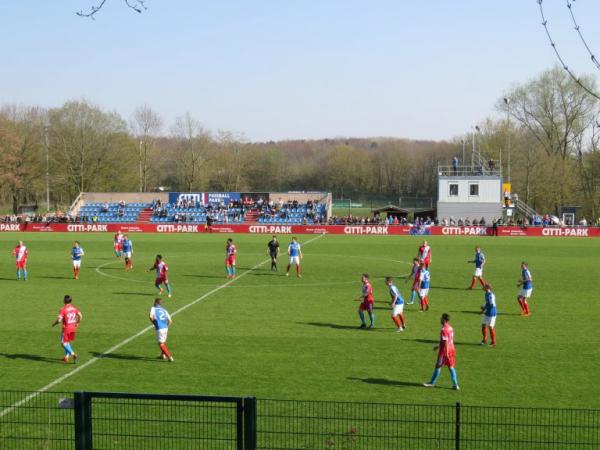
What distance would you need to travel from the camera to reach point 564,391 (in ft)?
47.1

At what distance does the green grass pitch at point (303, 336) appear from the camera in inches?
582

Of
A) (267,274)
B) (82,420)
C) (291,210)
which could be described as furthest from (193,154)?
(82,420)

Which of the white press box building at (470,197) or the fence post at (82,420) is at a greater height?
the white press box building at (470,197)

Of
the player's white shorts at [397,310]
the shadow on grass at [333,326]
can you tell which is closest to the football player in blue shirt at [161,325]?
the shadow on grass at [333,326]

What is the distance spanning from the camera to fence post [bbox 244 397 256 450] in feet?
25.7

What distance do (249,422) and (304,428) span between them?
4707 millimetres

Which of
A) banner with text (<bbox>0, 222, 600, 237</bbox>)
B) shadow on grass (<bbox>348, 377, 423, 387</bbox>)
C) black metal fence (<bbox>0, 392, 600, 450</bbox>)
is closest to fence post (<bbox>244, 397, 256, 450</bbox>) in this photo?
black metal fence (<bbox>0, 392, 600, 450</bbox>)

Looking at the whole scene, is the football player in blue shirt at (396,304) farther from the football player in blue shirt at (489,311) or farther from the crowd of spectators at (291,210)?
the crowd of spectators at (291,210)

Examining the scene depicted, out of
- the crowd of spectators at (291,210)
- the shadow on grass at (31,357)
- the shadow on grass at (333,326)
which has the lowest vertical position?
the shadow on grass at (31,357)

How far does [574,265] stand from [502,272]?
5757 mm

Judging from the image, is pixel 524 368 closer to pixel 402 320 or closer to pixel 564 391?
pixel 564 391

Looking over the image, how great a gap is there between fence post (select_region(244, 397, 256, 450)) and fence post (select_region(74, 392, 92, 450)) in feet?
6.27

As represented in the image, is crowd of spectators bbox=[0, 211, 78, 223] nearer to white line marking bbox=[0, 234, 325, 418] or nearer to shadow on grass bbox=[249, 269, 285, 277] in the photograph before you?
shadow on grass bbox=[249, 269, 285, 277]

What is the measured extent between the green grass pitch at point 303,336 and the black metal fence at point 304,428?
79 cm
